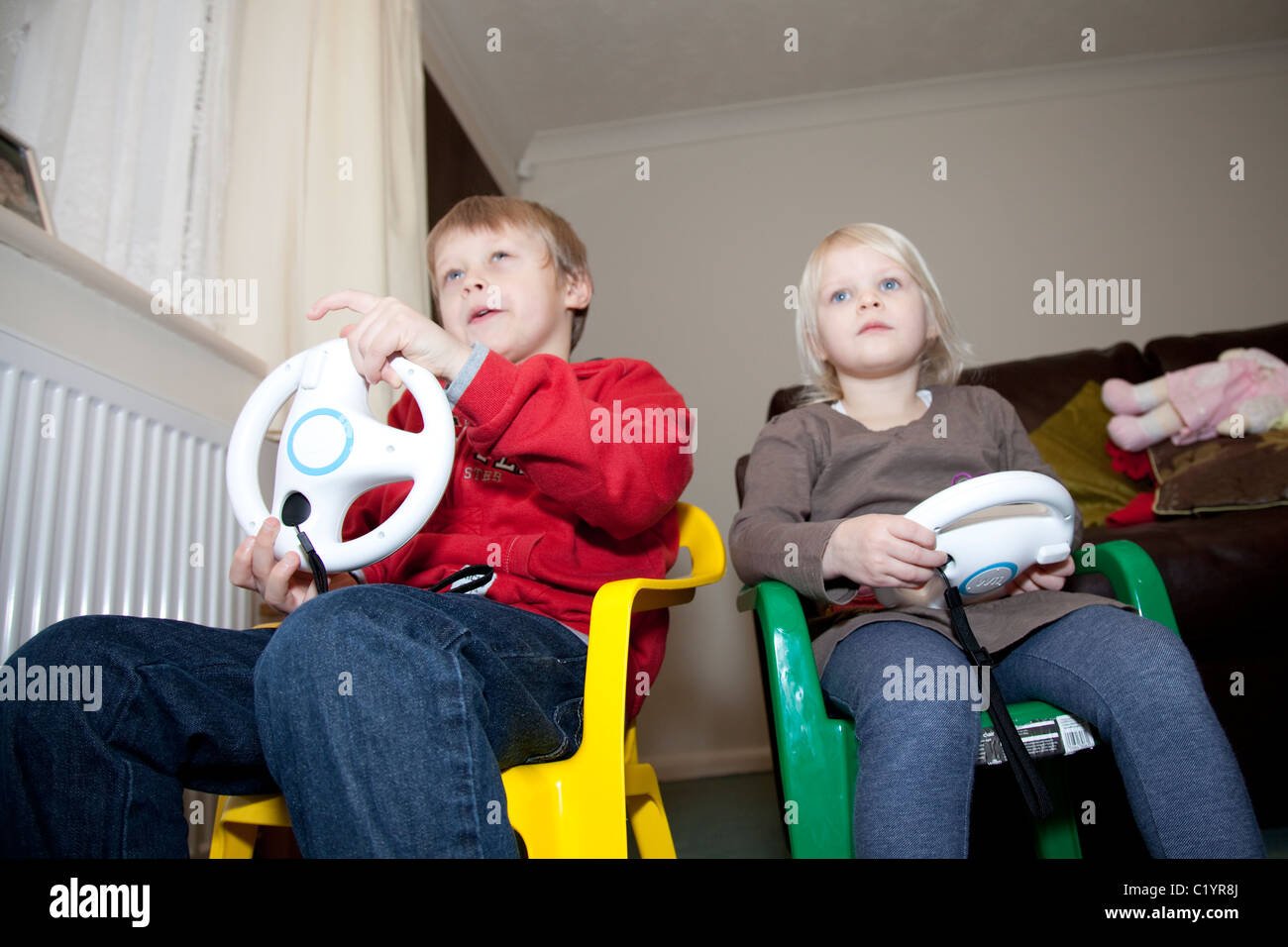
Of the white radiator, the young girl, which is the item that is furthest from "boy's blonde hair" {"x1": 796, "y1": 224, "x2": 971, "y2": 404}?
the white radiator

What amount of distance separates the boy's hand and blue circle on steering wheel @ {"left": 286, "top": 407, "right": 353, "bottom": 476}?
5cm

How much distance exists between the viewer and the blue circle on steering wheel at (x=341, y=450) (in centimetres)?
76

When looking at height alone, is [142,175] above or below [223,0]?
below

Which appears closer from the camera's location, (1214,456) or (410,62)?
(1214,456)

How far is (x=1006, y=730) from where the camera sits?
0.81 m

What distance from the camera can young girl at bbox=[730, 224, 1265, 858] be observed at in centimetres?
76

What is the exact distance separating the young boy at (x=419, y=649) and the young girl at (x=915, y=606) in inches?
7.8

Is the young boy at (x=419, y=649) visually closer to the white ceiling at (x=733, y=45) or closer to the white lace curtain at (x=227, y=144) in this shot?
the white lace curtain at (x=227, y=144)

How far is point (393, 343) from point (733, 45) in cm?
240

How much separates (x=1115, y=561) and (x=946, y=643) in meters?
0.30

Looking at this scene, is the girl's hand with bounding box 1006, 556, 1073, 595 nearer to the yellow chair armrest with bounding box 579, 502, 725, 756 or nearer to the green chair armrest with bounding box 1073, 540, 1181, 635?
the green chair armrest with bounding box 1073, 540, 1181, 635

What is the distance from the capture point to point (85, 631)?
725mm

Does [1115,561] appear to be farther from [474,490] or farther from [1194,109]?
[1194,109]

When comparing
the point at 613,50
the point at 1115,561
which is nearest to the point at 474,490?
the point at 1115,561
